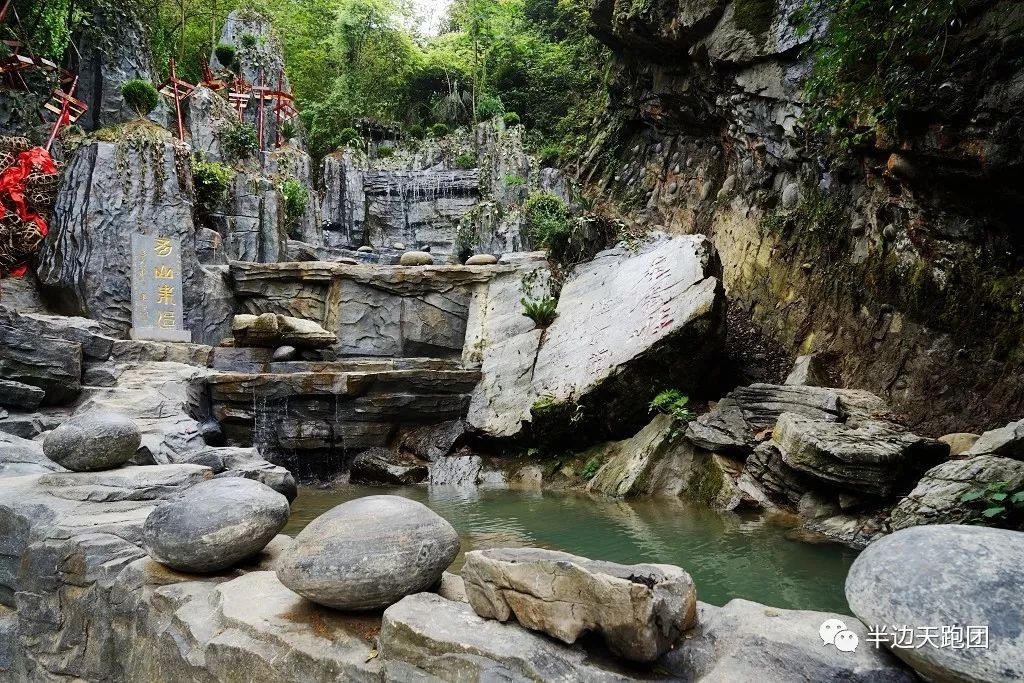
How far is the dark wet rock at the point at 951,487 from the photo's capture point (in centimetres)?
421

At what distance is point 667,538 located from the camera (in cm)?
488

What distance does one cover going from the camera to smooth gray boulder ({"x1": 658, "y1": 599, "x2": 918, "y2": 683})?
1.75 m

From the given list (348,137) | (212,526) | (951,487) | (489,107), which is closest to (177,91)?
(348,137)

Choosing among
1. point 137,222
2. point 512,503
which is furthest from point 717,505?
point 137,222

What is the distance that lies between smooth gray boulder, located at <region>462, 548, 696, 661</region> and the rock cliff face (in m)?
5.25

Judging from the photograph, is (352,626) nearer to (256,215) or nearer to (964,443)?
(964,443)

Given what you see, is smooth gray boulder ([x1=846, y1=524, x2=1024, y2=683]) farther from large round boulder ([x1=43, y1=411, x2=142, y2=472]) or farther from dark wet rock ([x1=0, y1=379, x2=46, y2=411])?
dark wet rock ([x1=0, y1=379, x2=46, y2=411])

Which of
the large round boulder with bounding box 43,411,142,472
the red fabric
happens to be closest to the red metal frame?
the red fabric

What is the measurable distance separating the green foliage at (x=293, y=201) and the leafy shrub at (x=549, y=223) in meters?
7.06

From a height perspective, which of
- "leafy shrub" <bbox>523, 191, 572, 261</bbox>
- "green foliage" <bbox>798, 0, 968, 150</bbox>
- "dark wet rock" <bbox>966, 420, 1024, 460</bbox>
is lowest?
"dark wet rock" <bbox>966, 420, 1024, 460</bbox>

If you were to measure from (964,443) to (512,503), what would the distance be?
161 inches

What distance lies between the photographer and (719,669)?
5.96 ft

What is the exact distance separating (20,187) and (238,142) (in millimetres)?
6686

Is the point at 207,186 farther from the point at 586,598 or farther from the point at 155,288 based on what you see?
the point at 586,598
